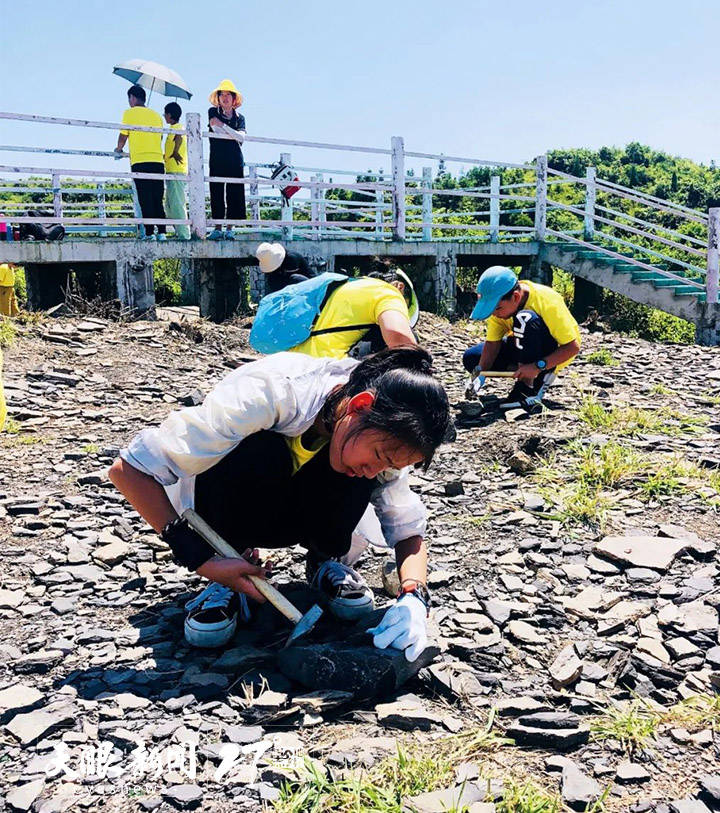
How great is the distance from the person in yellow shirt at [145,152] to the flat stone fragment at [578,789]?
7.24 m

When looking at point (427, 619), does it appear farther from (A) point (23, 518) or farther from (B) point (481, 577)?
(A) point (23, 518)

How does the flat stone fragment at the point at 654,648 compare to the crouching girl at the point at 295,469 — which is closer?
the crouching girl at the point at 295,469

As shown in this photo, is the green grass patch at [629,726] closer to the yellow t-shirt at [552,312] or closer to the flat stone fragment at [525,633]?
the flat stone fragment at [525,633]

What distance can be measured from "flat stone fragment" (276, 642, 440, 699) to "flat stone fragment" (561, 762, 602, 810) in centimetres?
58

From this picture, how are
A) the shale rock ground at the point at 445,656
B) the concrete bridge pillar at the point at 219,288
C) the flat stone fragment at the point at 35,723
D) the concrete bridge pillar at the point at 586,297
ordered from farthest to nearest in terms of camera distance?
the concrete bridge pillar at the point at 586,297 < the concrete bridge pillar at the point at 219,288 < the flat stone fragment at the point at 35,723 < the shale rock ground at the point at 445,656

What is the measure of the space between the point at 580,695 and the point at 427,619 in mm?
553

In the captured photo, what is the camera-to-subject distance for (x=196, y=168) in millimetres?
8273

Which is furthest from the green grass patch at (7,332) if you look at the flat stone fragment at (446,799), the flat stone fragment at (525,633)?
the flat stone fragment at (446,799)

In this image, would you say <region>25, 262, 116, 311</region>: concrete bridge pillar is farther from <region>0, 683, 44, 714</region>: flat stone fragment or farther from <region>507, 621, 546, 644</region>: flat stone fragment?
<region>507, 621, 546, 644</region>: flat stone fragment

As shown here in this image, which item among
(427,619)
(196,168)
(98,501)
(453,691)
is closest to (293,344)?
(98,501)

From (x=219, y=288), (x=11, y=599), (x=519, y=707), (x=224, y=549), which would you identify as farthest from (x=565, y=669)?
(x=219, y=288)

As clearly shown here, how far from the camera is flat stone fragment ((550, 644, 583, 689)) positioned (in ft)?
8.02

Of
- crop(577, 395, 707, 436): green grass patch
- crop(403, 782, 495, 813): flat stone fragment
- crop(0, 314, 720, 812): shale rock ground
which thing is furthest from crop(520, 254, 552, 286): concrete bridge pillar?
crop(403, 782, 495, 813): flat stone fragment

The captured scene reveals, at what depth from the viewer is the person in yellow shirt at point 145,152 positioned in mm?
8242
